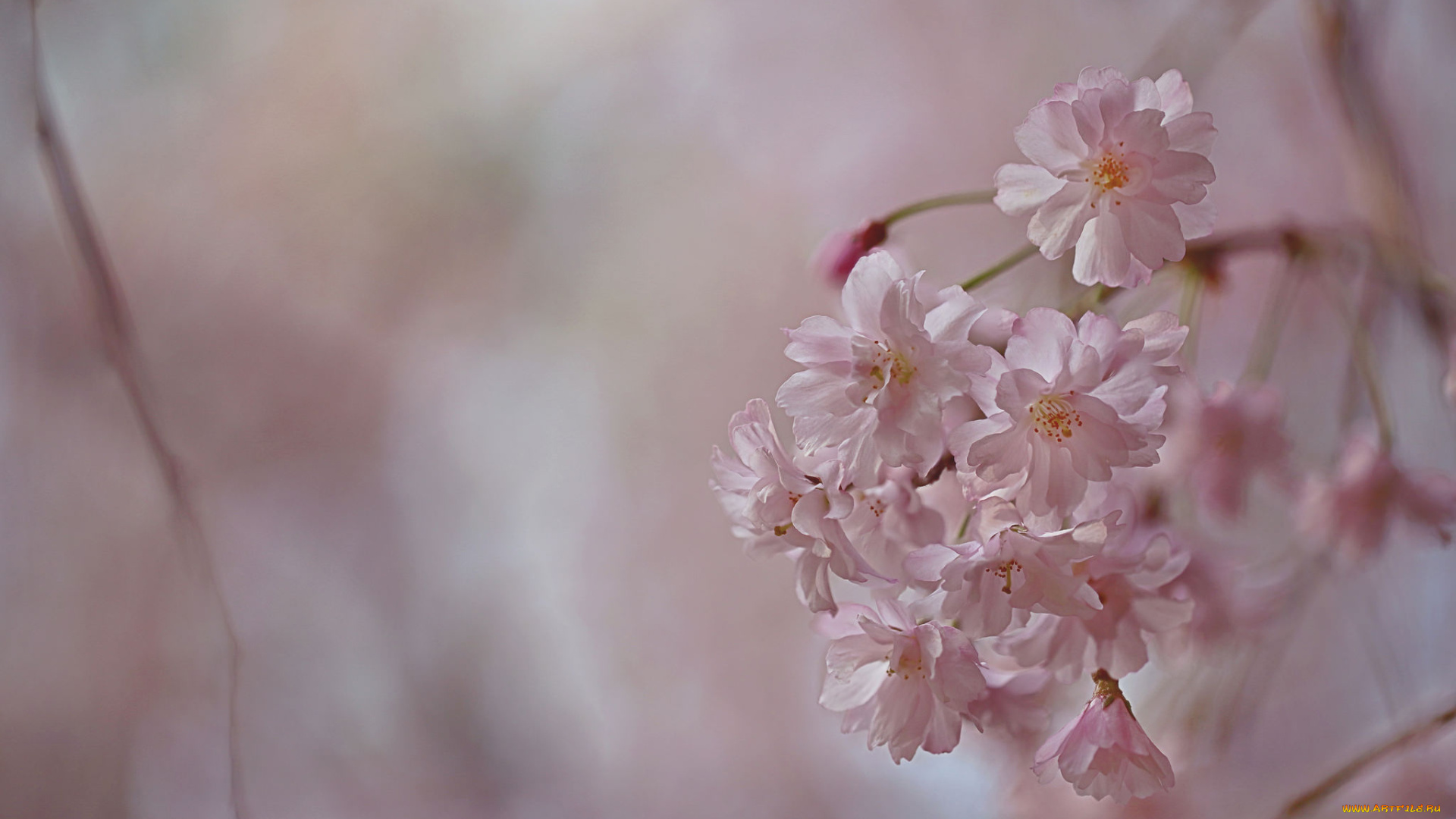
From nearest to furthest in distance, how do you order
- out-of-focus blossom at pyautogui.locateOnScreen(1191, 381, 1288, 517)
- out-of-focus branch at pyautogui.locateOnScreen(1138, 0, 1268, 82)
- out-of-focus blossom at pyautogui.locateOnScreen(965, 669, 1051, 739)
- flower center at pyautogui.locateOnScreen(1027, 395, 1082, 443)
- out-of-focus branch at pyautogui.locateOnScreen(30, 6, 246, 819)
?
flower center at pyautogui.locateOnScreen(1027, 395, 1082, 443) → out-of-focus blossom at pyautogui.locateOnScreen(965, 669, 1051, 739) → out-of-focus blossom at pyautogui.locateOnScreen(1191, 381, 1288, 517) → out-of-focus branch at pyautogui.locateOnScreen(30, 6, 246, 819) → out-of-focus branch at pyautogui.locateOnScreen(1138, 0, 1268, 82)

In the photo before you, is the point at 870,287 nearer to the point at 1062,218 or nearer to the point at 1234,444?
the point at 1062,218

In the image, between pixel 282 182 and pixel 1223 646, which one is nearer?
pixel 1223 646

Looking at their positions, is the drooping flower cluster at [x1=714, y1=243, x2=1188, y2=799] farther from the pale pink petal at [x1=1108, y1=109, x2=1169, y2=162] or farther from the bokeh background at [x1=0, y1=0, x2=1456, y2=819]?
the bokeh background at [x1=0, y1=0, x2=1456, y2=819]

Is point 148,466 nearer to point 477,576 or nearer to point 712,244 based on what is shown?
point 477,576

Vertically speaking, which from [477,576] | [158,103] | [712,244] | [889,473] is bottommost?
[477,576]

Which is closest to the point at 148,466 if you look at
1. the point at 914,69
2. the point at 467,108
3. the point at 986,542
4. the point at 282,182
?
the point at 282,182

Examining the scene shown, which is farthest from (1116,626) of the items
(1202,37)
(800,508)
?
(1202,37)

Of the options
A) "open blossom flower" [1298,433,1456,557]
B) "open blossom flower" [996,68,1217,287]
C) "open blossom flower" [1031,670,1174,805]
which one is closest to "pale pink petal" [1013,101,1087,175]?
"open blossom flower" [996,68,1217,287]
